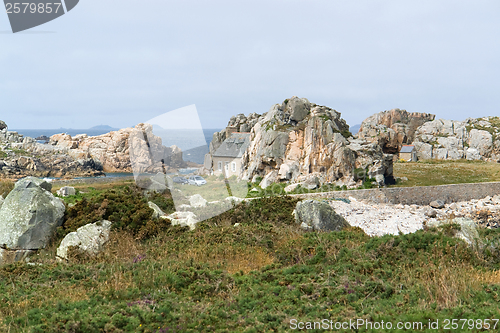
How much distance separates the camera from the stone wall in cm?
2565

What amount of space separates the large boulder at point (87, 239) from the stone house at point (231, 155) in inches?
945

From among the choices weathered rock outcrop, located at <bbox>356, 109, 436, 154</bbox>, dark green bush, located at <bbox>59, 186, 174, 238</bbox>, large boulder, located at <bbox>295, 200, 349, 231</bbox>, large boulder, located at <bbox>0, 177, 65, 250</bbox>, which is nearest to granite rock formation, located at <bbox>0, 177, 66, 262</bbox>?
large boulder, located at <bbox>0, 177, 65, 250</bbox>

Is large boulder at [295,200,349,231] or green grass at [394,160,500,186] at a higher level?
large boulder at [295,200,349,231]

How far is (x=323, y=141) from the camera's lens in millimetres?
29031

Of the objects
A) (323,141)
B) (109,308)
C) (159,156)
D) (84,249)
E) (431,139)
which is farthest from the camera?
(431,139)

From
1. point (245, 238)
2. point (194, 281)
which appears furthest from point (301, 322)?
point (245, 238)

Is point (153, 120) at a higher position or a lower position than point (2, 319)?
higher

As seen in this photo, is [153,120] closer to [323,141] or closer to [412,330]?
[412,330]

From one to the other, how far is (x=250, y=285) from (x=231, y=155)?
101 feet

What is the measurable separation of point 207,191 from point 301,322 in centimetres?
1059

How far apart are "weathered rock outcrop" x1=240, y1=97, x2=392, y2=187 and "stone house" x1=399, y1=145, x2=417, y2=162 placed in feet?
102

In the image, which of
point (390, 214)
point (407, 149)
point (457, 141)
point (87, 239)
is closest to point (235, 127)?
point (390, 214)

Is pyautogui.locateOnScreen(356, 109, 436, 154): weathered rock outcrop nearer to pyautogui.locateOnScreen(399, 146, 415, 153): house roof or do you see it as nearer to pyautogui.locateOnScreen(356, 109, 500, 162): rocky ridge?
pyautogui.locateOnScreen(356, 109, 500, 162): rocky ridge

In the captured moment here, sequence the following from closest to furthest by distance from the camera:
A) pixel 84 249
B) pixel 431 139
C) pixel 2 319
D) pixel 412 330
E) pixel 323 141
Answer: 1. pixel 412 330
2. pixel 2 319
3. pixel 84 249
4. pixel 323 141
5. pixel 431 139
